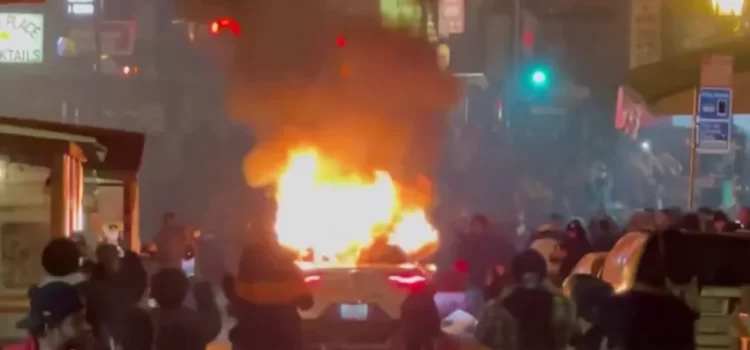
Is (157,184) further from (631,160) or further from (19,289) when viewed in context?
(19,289)

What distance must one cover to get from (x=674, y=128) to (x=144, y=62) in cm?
2737

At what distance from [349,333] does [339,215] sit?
9.65 meters

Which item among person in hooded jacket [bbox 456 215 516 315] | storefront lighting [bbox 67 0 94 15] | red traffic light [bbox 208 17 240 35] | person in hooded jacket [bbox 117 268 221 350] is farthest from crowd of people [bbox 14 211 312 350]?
storefront lighting [bbox 67 0 94 15]

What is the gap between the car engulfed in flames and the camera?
73.3 ft

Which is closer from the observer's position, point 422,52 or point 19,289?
point 19,289

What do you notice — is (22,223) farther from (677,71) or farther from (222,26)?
(677,71)

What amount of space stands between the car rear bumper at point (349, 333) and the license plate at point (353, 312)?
0.06 metres

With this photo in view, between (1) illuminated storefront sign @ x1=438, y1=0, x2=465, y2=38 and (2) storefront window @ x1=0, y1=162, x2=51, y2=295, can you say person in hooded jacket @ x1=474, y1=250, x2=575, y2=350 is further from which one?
(1) illuminated storefront sign @ x1=438, y1=0, x2=465, y2=38

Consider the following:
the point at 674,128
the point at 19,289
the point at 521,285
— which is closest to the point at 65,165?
the point at 19,289

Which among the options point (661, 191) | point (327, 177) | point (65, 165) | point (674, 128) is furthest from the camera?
point (674, 128)

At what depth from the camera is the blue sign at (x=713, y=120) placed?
42.7ft

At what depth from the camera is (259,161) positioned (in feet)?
148

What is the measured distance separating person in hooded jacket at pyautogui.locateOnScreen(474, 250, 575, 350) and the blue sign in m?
4.69

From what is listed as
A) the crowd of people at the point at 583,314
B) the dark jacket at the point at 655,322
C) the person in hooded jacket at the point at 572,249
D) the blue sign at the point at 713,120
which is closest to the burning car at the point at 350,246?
the person in hooded jacket at the point at 572,249
